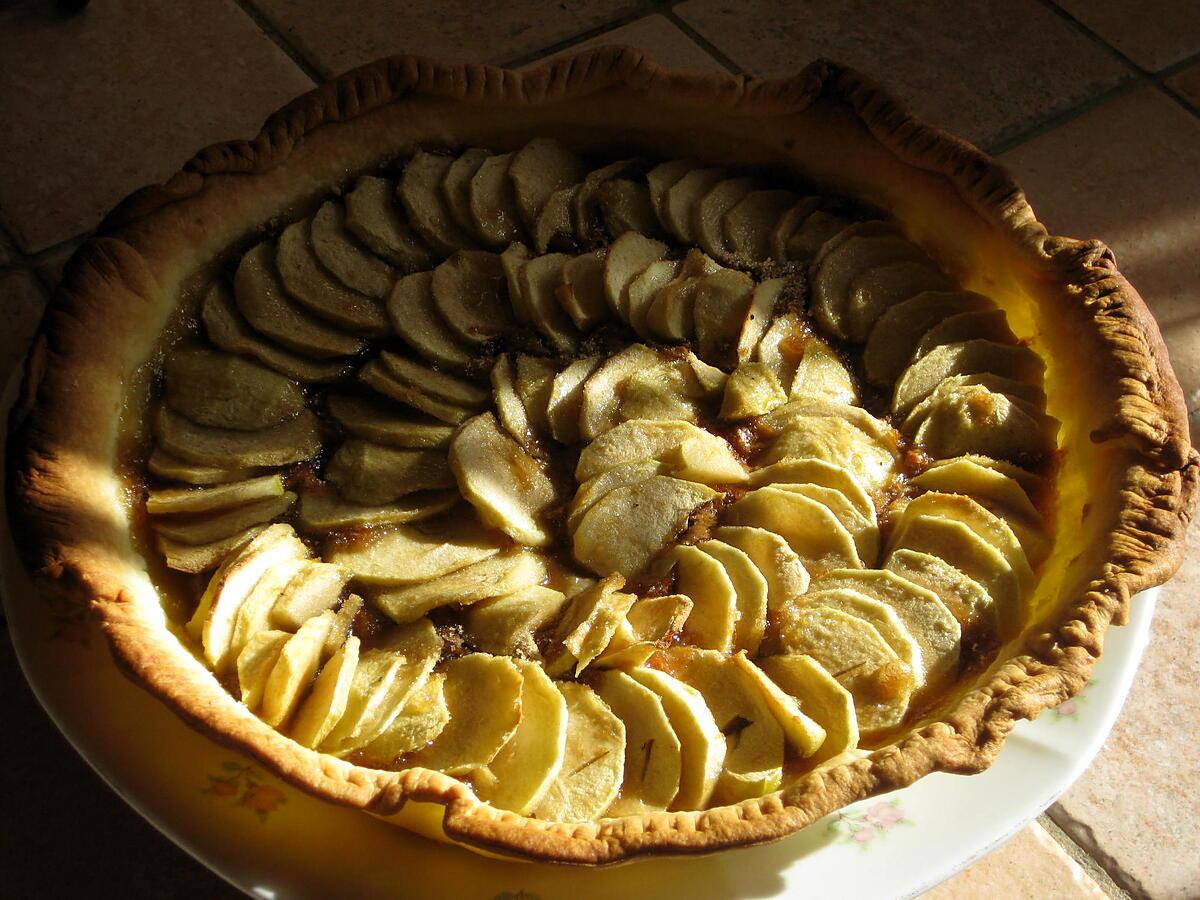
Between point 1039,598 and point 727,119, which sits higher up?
point 727,119

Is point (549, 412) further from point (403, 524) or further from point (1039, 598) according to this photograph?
point (1039, 598)

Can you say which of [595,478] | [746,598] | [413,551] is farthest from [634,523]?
[413,551]

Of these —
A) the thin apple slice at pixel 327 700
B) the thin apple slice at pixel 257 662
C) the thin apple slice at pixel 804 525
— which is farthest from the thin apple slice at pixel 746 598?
the thin apple slice at pixel 257 662

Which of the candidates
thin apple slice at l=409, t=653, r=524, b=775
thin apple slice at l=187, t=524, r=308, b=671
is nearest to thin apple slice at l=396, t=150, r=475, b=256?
thin apple slice at l=187, t=524, r=308, b=671

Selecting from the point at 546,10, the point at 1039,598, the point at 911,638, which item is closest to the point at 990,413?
the point at 1039,598

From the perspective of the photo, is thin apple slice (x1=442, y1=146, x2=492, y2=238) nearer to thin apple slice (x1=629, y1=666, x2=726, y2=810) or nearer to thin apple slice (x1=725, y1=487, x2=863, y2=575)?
thin apple slice (x1=725, y1=487, x2=863, y2=575)

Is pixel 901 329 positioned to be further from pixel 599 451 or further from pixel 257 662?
pixel 257 662

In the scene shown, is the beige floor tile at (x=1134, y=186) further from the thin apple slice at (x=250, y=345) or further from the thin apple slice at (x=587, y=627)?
the thin apple slice at (x=250, y=345)
